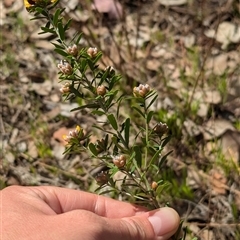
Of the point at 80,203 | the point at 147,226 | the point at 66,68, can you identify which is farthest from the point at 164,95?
the point at 66,68

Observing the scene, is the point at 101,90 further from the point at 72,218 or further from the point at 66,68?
the point at 72,218

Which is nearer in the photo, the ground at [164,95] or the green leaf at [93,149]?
the green leaf at [93,149]

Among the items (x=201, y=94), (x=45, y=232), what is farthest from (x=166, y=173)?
(x=45, y=232)

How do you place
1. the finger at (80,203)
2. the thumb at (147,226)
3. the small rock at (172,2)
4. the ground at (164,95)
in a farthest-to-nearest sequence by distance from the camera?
the small rock at (172,2) < the ground at (164,95) < the finger at (80,203) < the thumb at (147,226)

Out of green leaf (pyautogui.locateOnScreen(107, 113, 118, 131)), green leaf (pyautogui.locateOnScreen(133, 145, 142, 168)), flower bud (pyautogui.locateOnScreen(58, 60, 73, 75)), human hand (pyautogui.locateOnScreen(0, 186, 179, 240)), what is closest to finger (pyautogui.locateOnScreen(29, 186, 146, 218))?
human hand (pyautogui.locateOnScreen(0, 186, 179, 240))

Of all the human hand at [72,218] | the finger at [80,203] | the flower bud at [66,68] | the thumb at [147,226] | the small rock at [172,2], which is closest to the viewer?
the flower bud at [66,68]

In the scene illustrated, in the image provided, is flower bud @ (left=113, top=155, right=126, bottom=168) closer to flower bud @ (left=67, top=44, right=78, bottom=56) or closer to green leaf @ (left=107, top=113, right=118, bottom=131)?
green leaf @ (left=107, top=113, right=118, bottom=131)

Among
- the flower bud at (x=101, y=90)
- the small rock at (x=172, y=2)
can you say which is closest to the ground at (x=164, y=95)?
the small rock at (x=172, y=2)

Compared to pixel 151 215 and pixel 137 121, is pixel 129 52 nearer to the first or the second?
pixel 137 121

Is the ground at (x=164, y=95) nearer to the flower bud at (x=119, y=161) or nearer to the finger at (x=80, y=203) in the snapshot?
the finger at (x=80, y=203)
